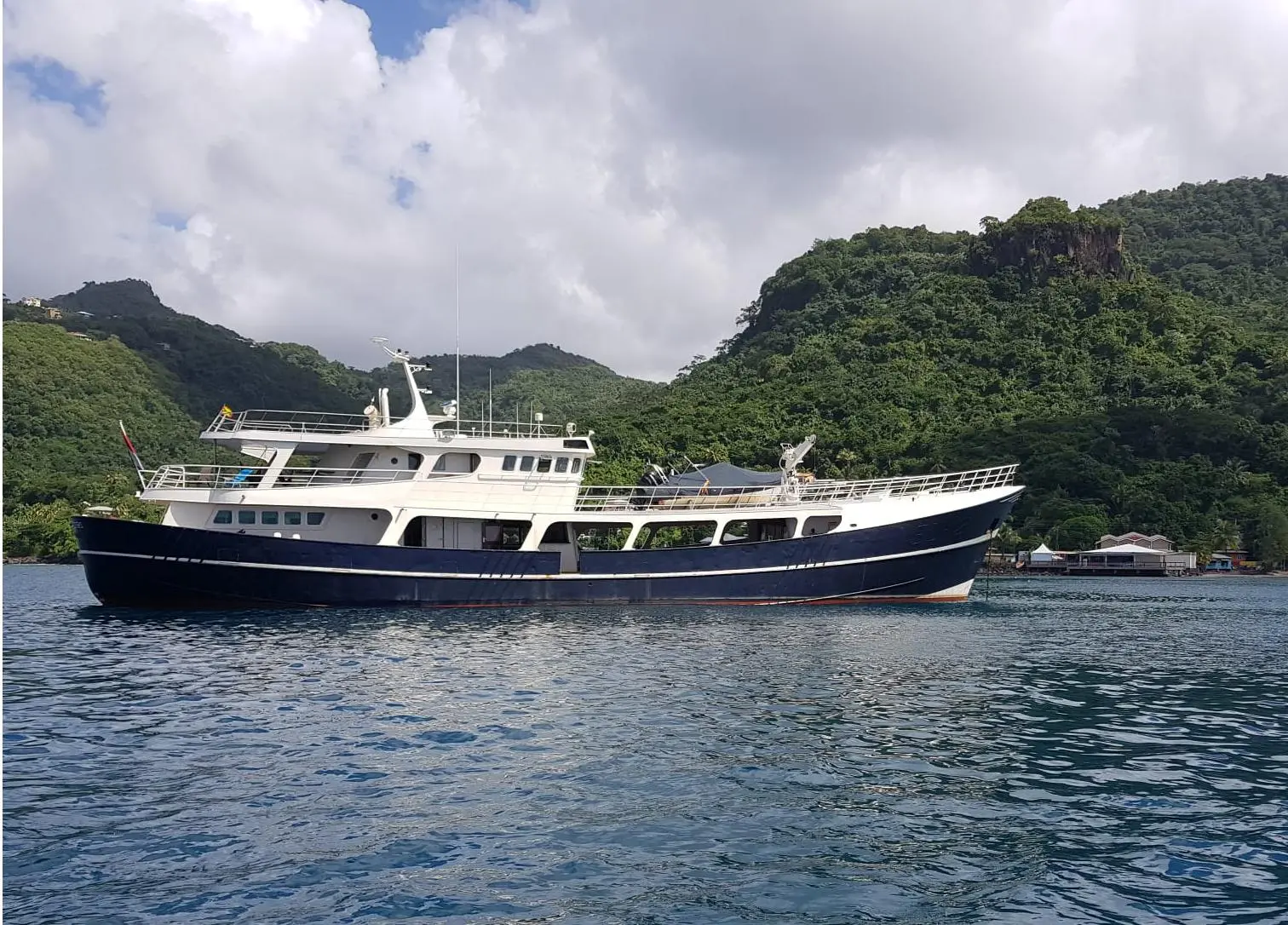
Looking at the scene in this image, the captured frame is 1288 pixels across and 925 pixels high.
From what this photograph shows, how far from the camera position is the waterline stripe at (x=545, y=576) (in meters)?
26.6

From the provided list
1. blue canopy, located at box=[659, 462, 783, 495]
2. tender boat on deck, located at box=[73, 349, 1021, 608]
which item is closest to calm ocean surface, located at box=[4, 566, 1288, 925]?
tender boat on deck, located at box=[73, 349, 1021, 608]

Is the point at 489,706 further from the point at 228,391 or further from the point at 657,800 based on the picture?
the point at 228,391

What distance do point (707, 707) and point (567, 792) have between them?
4383 millimetres

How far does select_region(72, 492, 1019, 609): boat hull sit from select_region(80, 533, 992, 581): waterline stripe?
3 centimetres

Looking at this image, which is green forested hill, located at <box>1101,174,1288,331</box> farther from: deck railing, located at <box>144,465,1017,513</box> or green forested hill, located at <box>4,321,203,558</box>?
green forested hill, located at <box>4,321,203,558</box>

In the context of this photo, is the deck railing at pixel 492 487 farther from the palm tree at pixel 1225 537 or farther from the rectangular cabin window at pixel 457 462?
the palm tree at pixel 1225 537

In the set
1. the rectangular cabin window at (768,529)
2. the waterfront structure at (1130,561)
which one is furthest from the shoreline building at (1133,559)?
the rectangular cabin window at (768,529)

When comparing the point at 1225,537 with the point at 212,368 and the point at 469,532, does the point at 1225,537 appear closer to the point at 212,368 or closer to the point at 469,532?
the point at 469,532

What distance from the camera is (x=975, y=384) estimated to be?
8256 cm

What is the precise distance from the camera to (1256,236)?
135m

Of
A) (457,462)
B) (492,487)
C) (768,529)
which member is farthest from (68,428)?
(768,529)

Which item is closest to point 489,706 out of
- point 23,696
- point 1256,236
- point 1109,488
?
point 23,696

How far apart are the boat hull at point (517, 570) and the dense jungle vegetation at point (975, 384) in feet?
100

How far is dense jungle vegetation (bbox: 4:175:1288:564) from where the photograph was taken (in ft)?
226
